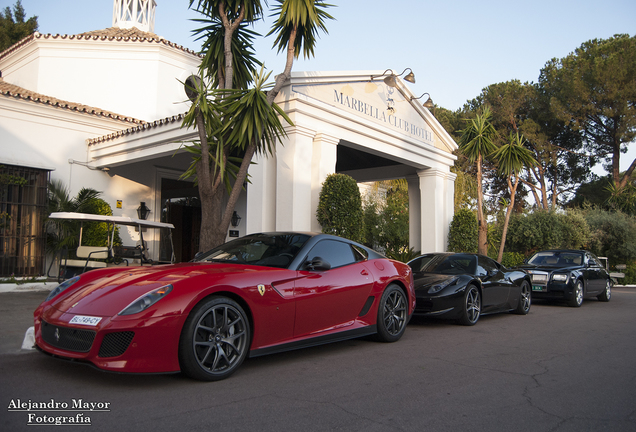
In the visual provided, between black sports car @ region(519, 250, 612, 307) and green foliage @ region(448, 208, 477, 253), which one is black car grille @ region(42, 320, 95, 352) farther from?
green foliage @ region(448, 208, 477, 253)

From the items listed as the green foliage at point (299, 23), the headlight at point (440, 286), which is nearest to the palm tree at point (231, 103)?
the green foliage at point (299, 23)

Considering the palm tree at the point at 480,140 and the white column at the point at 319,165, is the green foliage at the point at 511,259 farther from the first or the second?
the white column at the point at 319,165

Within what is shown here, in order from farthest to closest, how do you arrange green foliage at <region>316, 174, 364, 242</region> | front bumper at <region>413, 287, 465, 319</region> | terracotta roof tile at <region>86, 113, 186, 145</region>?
terracotta roof tile at <region>86, 113, 186, 145</region> < green foliage at <region>316, 174, 364, 242</region> < front bumper at <region>413, 287, 465, 319</region>

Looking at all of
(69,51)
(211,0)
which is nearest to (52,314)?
(211,0)

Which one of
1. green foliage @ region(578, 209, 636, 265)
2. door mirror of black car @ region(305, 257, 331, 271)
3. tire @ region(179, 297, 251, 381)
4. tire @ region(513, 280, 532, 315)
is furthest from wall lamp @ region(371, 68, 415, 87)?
green foliage @ region(578, 209, 636, 265)

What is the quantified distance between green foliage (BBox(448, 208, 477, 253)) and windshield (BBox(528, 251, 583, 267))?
250cm

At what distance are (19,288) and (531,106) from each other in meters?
32.6

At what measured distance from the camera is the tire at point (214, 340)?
3.85 meters

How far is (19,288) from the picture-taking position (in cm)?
1092

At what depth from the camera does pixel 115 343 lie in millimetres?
3615

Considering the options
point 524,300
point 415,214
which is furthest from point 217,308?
point 415,214

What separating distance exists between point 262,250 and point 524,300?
6.34 metres

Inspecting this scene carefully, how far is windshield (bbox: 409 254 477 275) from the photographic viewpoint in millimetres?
8365

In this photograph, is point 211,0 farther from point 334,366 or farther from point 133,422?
point 133,422
